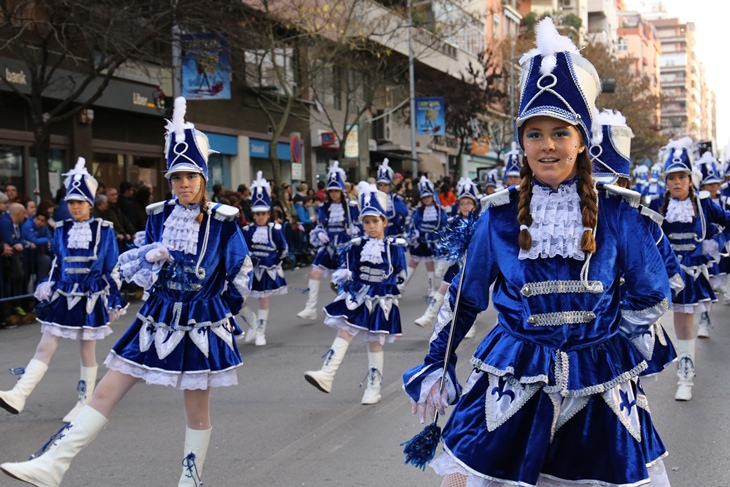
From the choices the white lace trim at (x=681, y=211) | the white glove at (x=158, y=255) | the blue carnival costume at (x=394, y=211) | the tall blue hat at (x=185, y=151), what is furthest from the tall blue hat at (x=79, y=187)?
the blue carnival costume at (x=394, y=211)

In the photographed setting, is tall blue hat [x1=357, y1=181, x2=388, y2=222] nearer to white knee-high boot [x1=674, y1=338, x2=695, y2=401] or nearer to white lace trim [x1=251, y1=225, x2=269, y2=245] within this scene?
white lace trim [x1=251, y1=225, x2=269, y2=245]

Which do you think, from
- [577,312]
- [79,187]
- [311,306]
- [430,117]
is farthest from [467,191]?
[430,117]

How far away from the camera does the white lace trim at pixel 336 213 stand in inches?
577

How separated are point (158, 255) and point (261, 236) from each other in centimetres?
646

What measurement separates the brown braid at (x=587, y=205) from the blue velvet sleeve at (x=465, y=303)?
0.38m

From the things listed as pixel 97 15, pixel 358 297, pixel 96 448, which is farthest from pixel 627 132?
pixel 97 15

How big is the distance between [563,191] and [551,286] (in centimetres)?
37

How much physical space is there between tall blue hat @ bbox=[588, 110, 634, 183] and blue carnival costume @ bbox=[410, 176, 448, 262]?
7.93 m

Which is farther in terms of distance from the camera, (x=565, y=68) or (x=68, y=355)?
(x=68, y=355)

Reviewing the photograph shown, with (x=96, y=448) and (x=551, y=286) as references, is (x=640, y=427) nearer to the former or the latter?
(x=551, y=286)

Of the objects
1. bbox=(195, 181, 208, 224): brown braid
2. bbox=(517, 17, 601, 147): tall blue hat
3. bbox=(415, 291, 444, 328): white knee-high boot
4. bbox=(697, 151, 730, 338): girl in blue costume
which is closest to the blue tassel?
bbox=(517, 17, 601, 147): tall blue hat

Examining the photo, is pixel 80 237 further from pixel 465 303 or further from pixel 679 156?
pixel 679 156

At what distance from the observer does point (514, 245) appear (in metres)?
3.21

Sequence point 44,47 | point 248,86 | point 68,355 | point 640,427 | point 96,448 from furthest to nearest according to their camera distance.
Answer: point 248,86
point 44,47
point 68,355
point 96,448
point 640,427
